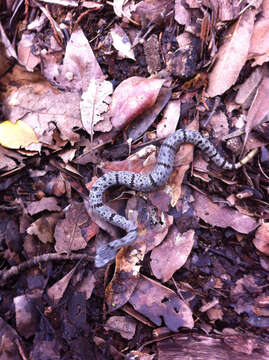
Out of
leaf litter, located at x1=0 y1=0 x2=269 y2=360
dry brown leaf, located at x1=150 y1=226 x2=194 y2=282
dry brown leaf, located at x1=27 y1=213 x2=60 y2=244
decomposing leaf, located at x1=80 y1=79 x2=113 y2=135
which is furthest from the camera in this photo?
decomposing leaf, located at x1=80 y1=79 x2=113 y2=135

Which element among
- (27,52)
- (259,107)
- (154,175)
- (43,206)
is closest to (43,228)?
(43,206)

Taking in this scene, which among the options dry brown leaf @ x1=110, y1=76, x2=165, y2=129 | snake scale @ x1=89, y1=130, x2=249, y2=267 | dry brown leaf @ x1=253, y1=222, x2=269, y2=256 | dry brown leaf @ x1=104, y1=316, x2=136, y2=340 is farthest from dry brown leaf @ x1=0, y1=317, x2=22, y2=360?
dry brown leaf @ x1=253, y1=222, x2=269, y2=256

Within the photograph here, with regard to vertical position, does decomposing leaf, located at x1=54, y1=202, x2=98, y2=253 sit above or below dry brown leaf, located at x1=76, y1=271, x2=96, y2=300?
above

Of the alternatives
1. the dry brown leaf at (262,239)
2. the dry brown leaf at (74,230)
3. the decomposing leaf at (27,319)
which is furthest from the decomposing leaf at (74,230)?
the dry brown leaf at (262,239)

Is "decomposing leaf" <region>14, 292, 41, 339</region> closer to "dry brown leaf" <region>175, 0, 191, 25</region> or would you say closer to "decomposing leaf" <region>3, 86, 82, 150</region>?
"decomposing leaf" <region>3, 86, 82, 150</region>

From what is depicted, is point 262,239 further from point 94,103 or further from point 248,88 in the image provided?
point 94,103

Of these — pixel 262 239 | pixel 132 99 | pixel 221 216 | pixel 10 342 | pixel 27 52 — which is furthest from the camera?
pixel 27 52

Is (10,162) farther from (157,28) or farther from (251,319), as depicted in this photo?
(251,319)
